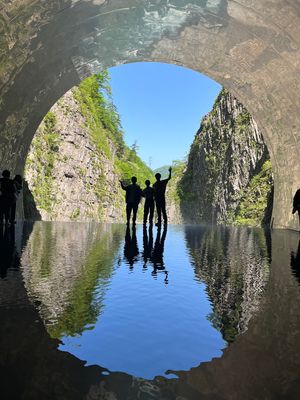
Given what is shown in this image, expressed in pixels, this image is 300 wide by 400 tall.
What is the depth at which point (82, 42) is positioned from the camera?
13250mm

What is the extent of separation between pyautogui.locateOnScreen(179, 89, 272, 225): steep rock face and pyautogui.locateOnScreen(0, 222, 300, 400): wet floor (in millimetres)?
A: 30419

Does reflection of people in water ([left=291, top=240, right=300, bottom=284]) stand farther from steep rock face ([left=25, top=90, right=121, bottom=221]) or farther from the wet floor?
steep rock face ([left=25, top=90, right=121, bottom=221])

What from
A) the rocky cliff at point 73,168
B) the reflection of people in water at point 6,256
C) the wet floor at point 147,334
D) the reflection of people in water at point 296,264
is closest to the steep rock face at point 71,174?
the rocky cliff at point 73,168

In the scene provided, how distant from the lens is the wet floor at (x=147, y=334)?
201cm

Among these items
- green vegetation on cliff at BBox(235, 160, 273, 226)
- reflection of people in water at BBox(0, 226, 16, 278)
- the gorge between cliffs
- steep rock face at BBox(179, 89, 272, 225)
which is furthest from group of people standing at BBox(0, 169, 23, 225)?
steep rock face at BBox(179, 89, 272, 225)

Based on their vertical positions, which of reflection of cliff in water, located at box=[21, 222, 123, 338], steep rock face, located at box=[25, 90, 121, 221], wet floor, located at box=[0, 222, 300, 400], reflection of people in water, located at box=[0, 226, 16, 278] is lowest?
wet floor, located at box=[0, 222, 300, 400]

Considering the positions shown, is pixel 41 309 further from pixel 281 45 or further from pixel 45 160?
pixel 45 160

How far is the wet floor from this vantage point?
201 cm

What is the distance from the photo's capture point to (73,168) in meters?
40.1

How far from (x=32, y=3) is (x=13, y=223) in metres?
6.96

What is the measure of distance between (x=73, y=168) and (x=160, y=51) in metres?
25.7

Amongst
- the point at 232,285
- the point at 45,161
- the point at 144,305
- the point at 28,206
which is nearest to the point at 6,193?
the point at 232,285

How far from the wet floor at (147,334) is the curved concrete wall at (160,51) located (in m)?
7.80

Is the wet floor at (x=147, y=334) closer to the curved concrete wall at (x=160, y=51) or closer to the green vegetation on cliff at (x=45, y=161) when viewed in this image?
the curved concrete wall at (x=160, y=51)
